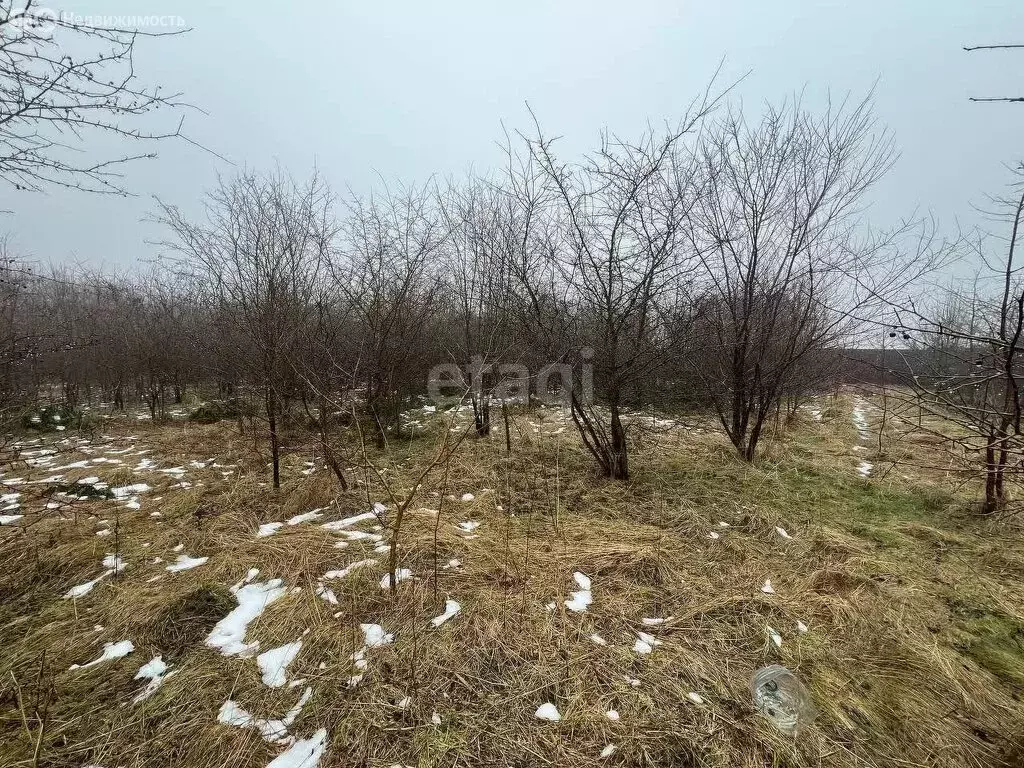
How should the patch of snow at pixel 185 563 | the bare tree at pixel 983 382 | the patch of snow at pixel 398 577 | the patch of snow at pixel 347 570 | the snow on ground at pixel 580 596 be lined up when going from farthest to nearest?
the patch of snow at pixel 185 563
the patch of snow at pixel 347 570
the patch of snow at pixel 398 577
the snow on ground at pixel 580 596
the bare tree at pixel 983 382

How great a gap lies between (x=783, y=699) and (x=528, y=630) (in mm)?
1228

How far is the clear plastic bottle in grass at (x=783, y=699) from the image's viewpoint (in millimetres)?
1737

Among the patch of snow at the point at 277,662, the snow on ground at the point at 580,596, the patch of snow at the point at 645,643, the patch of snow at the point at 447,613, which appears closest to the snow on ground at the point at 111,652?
the patch of snow at the point at 277,662

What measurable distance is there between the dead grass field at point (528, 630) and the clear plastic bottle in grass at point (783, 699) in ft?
0.18

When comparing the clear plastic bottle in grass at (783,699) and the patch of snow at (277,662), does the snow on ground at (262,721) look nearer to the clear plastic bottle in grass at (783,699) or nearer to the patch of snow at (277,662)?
the patch of snow at (277,662)

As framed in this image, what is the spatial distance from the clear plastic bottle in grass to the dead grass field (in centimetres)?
6

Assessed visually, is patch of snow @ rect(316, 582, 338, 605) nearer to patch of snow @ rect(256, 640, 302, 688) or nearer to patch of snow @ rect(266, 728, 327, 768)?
patch of snow @ rect(256, 640, 302, 688)

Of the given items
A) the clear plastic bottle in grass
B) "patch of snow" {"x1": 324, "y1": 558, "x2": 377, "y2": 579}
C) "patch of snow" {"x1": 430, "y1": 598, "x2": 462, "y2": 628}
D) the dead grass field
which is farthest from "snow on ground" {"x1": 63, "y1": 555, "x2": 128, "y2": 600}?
the clear plastic bottle in grass

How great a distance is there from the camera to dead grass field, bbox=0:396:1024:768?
64.9 inches

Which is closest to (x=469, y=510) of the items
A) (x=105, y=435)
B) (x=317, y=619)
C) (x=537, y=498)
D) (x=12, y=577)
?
(x=537, y=498)

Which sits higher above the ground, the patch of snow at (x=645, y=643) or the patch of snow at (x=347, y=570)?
the patch of snow at (x=347, y=570)

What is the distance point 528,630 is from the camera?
7.28 ft

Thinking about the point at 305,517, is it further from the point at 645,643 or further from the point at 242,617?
the point at 645,643

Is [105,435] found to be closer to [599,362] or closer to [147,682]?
[147,682]
